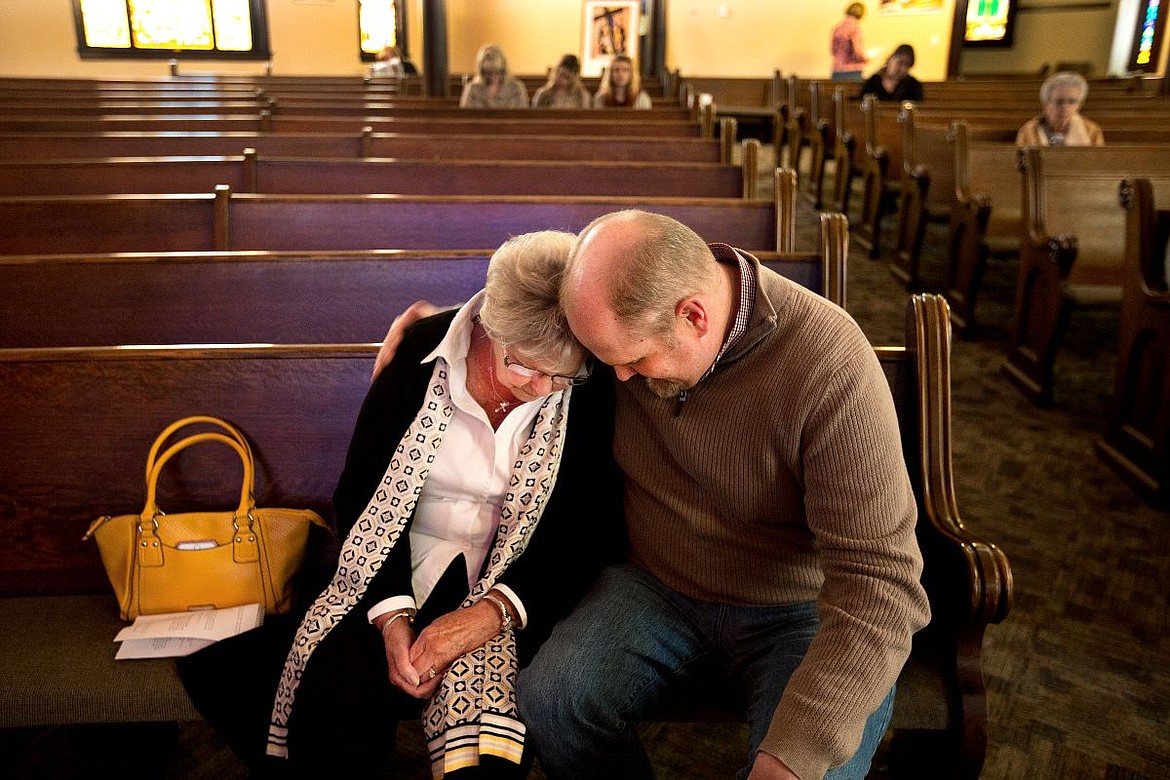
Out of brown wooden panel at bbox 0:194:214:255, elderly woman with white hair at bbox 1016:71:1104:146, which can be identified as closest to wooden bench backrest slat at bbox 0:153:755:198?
brown wooden panel at bbox 0:194:214:255

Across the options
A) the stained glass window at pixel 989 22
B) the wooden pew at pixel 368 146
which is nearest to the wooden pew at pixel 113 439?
the wooden pew at pixel 368 146

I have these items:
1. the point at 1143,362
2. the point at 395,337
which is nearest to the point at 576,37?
the point at 1143,362

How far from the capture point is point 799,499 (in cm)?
138

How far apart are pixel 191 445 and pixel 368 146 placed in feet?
7.83

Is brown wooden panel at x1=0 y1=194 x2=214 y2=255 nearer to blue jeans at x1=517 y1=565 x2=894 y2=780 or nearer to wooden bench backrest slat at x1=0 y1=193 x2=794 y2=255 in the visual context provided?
wooden bench backrest slat at x1=0 y1=193 x2=794 y2=255

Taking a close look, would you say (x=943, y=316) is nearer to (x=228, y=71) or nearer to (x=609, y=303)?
(x=609, y=303)

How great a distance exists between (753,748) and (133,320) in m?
1.65

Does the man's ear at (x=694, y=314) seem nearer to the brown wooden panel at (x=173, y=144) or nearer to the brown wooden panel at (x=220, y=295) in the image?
the brown wooden panel at (x=220, y=295)

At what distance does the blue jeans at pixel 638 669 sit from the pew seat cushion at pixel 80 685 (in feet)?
1.86

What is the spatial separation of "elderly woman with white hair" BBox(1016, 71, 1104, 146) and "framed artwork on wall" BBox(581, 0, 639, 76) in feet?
17.3

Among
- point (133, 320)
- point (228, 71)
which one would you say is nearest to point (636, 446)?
point (133, 320)

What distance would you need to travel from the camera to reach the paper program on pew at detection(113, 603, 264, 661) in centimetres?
150

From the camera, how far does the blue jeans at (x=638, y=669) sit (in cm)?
137

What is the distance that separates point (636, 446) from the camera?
153 centimetres
